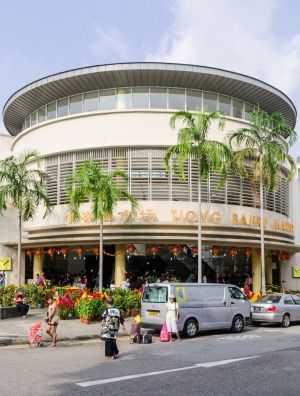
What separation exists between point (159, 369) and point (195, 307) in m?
6.37

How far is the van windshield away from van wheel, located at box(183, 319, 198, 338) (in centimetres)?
107

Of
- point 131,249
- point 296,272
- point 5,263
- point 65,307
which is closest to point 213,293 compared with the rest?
point 65,307

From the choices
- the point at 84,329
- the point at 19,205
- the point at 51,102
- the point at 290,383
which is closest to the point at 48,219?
the point at 19,205

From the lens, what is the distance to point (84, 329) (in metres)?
18.8

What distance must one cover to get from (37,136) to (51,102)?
7.76 feet

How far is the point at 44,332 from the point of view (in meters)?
17.9

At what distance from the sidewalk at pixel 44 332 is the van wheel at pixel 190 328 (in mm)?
2206

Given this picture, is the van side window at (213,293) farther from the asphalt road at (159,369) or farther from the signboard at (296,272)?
the signboard at (296,272)

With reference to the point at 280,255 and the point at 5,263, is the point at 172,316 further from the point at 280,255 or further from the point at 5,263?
the point at 280,255

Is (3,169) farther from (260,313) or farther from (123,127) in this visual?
(260,313)

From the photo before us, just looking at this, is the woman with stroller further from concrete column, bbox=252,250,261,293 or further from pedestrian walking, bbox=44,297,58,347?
concrete column, bbox=252,250,261,293

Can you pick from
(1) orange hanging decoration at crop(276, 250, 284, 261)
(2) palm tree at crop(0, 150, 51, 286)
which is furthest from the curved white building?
(2) palm tree at crop(0, 150, 51, 286)

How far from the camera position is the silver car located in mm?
20812

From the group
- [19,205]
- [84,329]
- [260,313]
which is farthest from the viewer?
[19,205]
